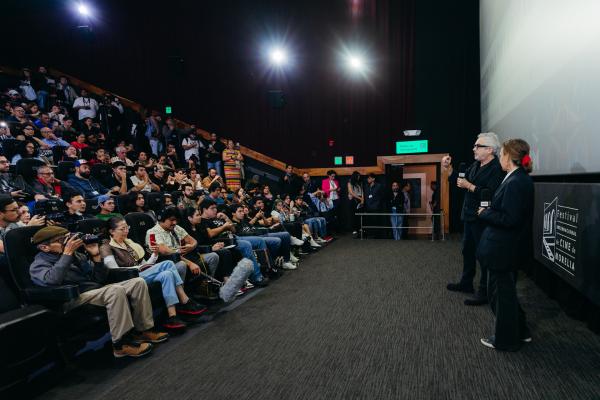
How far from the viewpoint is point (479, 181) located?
3014 millimetres

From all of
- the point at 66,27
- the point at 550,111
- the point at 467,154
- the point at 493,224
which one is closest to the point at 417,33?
the point at 467,154

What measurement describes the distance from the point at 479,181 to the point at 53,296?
322 centimetres

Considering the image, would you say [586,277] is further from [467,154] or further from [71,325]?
[467,154]

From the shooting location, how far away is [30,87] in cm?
694

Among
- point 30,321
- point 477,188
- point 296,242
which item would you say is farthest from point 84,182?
point 477,188

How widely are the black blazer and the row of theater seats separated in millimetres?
2525

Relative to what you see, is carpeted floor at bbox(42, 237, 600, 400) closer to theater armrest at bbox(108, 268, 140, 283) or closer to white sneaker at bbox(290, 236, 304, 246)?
theater armrest at bbox(108, 268, 140, 283)

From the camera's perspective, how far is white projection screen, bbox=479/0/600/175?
8.32 feet

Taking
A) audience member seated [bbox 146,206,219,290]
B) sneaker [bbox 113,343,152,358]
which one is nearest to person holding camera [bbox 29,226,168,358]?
sneaker [bbox 113,343,152,358]

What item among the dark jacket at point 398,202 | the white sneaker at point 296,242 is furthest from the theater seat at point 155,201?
the dark jacket at point 398,202

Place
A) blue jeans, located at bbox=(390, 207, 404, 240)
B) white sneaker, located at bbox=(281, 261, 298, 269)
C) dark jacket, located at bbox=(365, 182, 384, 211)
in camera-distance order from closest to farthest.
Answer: white sneaker, located at bbox=(281, 261, 298, 269), blue jeans, located at bbox=(390, 207, 404, 240), dark jacket, located at bbox=(365, 182, 384, 211)

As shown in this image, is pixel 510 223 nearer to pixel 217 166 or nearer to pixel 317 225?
pixel 317 225

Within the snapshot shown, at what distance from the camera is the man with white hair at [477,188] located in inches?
115

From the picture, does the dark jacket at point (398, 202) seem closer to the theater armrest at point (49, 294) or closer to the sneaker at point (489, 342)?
the sneaker at point (489, 342)
